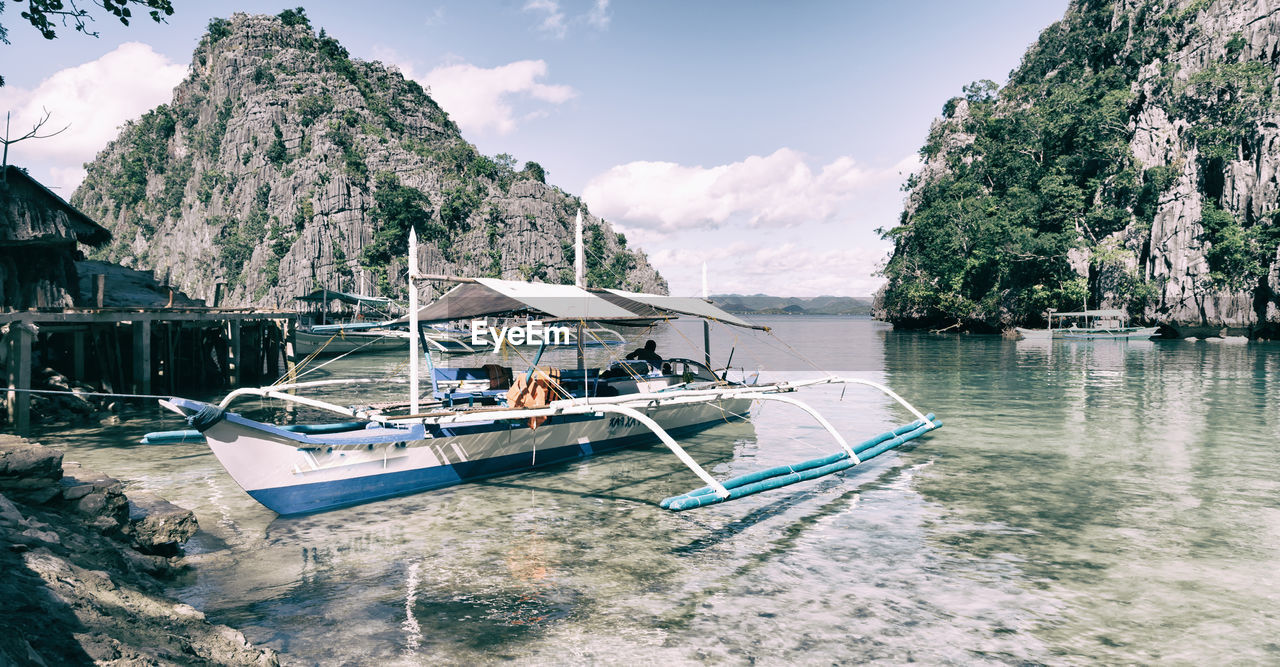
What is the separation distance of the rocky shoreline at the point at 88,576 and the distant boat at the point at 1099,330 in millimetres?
60792

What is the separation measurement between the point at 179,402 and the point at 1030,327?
73.1m

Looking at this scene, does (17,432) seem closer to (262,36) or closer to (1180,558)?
(1180,558)

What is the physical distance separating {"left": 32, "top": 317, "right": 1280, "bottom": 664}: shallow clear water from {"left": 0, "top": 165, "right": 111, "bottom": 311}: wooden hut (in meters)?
7.44

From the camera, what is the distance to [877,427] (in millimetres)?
18578

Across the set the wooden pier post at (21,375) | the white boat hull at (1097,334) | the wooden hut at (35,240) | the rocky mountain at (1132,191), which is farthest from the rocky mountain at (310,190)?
the wooden pier post at (21,375)

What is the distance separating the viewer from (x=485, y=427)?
11953 millimetres

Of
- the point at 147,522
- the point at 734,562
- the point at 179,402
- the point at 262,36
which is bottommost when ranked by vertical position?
the point at 734,562

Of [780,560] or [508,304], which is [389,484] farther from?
[780,560]

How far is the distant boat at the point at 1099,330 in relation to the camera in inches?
2099

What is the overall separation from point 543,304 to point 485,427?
2.47 m

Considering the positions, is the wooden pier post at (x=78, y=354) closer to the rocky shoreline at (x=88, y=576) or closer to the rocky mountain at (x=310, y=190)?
the rocky shoreline at (x=88, y=576)

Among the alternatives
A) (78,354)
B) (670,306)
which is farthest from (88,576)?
(78,354)

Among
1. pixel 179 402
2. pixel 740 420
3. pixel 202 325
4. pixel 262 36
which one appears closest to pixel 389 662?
pixel 179 402

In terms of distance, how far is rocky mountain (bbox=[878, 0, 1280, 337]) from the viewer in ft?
178
